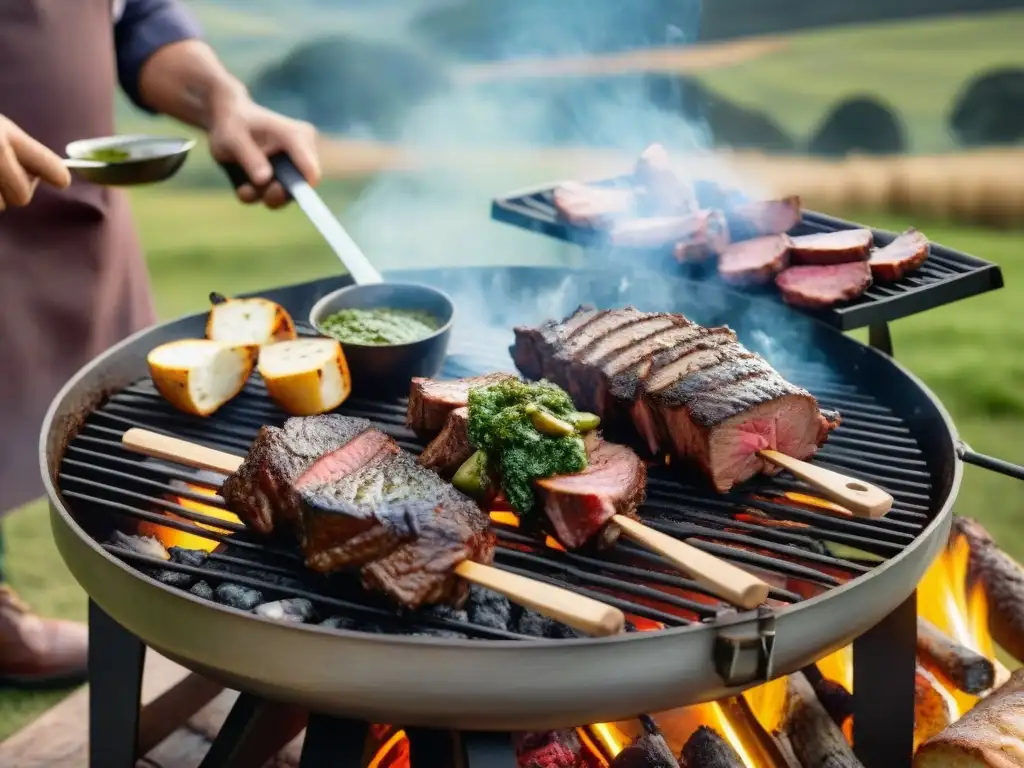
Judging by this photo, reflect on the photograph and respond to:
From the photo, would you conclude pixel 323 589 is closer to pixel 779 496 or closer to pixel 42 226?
pixel 779 496

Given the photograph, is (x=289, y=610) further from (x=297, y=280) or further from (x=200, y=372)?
(x=297, y=280)

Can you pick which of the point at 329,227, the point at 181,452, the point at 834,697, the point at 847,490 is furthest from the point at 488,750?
the point at 329,227

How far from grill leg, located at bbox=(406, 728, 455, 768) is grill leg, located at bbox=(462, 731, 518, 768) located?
0.92ft

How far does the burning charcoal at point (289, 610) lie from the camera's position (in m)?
1.97

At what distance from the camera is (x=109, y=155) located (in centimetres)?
336

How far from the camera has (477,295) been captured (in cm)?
367

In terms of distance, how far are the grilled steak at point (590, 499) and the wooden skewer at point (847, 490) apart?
0.35m

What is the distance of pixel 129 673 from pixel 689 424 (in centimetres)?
155

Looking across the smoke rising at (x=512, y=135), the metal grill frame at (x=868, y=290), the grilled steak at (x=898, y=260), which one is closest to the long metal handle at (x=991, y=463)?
the metal grill frame at (x=868, y=290)

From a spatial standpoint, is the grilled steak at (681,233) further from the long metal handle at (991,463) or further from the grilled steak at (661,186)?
the long metal handle at (991,463)

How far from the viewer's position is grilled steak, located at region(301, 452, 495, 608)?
1949 millimetres

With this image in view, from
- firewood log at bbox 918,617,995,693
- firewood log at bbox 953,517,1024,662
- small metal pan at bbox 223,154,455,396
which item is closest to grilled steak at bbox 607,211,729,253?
small metal pan at bbox 223,154,455,396

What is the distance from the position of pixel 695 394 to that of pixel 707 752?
0.93 metres

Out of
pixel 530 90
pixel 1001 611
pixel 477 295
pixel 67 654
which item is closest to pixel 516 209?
pixel 477 295
